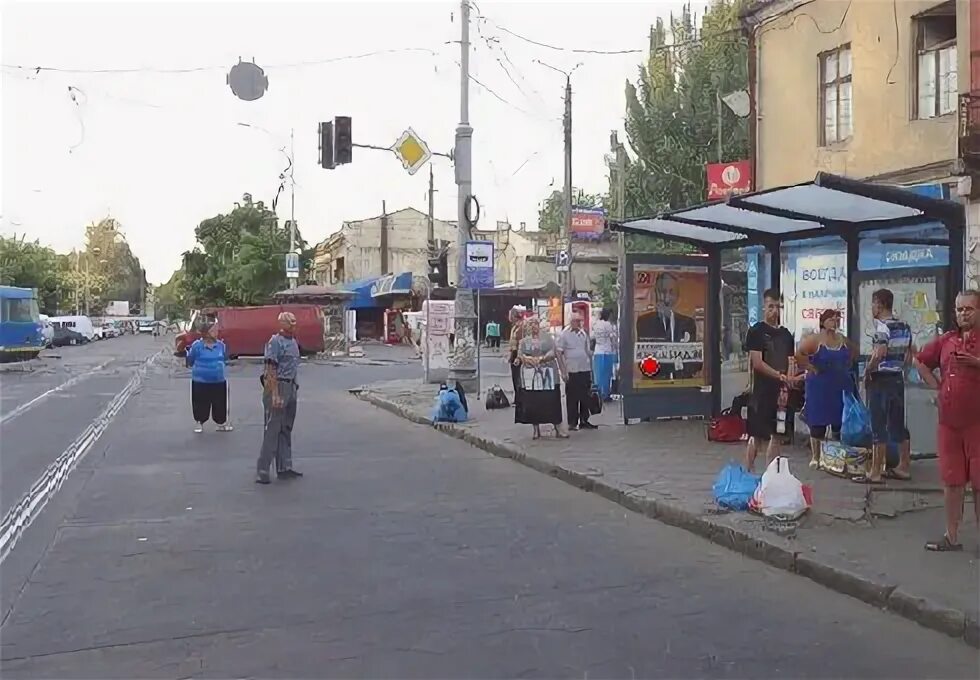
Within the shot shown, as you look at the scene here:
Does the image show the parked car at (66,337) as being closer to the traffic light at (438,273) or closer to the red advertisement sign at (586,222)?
the red advertisement sign at (586,222)

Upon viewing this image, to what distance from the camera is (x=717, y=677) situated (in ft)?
16.1

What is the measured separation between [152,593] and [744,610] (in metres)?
3.59

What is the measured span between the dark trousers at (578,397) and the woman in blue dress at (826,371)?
431cm

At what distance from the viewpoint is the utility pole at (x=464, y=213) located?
2030 centimetres

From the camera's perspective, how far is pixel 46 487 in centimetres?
1040

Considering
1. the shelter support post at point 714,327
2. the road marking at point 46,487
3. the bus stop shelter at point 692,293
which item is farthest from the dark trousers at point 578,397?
the road marking at point 46,487

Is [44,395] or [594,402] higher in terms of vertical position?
[594,402]

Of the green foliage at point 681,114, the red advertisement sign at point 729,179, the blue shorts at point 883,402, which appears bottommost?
the blue shorts at point 883,402

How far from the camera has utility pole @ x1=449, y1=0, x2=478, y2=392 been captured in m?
20.3

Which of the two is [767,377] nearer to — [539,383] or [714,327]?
[539,383]

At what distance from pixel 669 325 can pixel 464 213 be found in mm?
7508

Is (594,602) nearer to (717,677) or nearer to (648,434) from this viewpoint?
(717,677)

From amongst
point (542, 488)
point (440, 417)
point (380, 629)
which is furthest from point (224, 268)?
point (380, 629)

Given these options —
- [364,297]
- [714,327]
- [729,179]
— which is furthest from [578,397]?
[364,297]
